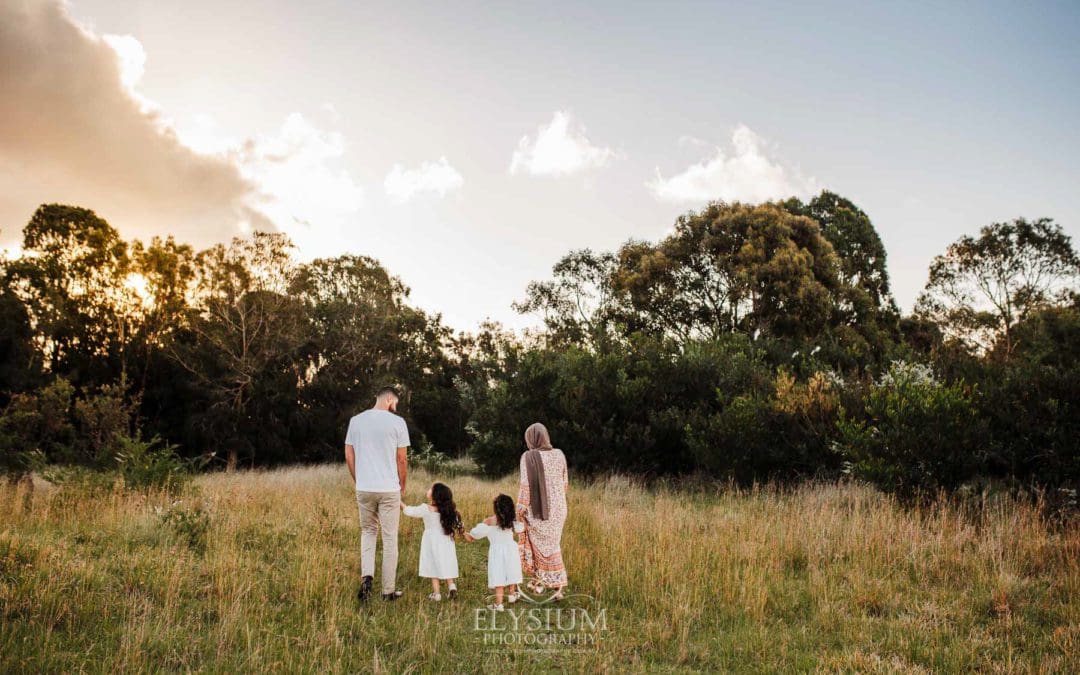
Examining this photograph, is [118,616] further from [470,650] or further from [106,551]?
[470,650]

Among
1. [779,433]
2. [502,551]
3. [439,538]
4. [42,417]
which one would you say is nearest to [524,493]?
[502,551]

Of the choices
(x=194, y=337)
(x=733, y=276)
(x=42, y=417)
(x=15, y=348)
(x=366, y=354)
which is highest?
(x=733, y=276)

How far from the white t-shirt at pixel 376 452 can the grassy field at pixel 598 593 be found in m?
1.11

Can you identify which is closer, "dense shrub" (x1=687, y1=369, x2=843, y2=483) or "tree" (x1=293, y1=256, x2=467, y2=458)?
"dense shrub" (x1=687, y1=369, x2=843, y2=483)

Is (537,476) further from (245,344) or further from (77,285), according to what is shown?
(77,285)

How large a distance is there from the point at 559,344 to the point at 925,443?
770 inches

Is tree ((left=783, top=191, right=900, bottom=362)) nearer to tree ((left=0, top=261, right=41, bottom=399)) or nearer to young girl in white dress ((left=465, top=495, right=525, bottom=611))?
young girl in white dress ((left=465, top=495, right=525, bottom=611))

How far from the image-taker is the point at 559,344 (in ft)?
93.8

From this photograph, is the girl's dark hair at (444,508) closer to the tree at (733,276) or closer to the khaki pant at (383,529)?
the khaki pant at (383,529)

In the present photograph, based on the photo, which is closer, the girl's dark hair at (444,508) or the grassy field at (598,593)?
the grassy field at (598,593)

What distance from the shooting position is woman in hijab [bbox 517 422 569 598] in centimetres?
691

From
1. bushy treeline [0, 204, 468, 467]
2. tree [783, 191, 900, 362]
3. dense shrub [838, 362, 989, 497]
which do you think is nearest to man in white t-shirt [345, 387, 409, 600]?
dense shrub [838, 362, 989, 497]

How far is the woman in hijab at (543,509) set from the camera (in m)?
6.91

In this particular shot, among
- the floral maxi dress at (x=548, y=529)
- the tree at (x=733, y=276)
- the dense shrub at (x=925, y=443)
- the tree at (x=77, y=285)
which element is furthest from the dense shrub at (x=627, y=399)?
the tree at (x=77, y=285)
